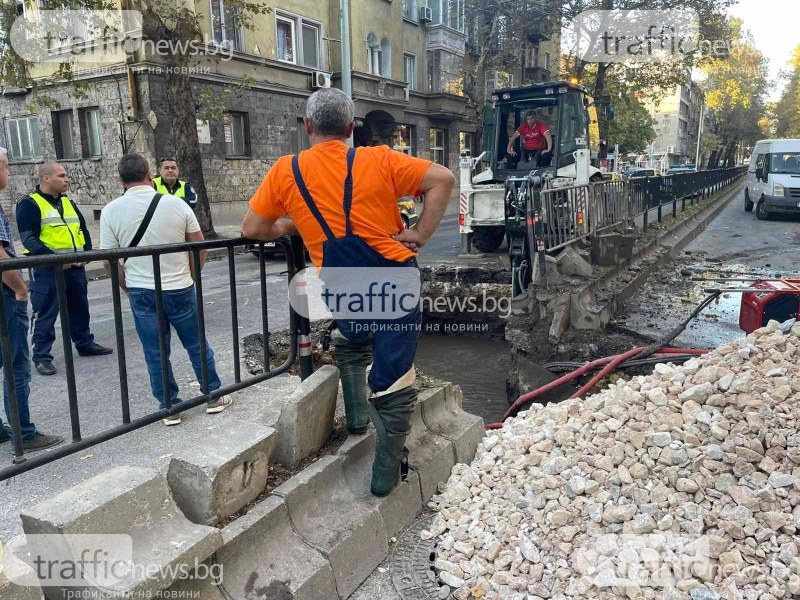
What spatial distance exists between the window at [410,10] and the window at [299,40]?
7366mm

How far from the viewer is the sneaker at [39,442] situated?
353cm

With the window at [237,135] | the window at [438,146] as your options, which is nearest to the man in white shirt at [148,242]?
the window at [237,135]

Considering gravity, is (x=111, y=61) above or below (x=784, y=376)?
above

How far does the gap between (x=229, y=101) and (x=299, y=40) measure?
4242 millimetres

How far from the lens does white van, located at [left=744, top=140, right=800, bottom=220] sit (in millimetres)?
18344

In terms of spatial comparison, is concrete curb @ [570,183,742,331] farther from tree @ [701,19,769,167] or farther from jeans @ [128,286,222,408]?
tree @ [701,19,769,167]

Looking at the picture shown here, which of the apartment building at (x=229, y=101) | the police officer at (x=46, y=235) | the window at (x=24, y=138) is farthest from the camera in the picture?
the window at (x=24, y=138)

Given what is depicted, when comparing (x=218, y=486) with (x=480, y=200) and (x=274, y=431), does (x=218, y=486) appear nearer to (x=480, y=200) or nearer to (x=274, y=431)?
(x=274, y=431)

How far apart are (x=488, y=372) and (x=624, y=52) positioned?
2276 centimetres

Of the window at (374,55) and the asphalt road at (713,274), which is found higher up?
the window at (374,55)

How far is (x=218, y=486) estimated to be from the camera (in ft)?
8.12

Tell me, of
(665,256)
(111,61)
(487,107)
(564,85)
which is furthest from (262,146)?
(665,256)

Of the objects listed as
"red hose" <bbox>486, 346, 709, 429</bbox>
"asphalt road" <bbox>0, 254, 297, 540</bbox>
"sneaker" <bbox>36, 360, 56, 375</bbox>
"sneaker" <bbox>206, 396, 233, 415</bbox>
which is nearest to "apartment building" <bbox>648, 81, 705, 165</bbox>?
"red hose" <bbox>486, 346, 709, 429</bbox>

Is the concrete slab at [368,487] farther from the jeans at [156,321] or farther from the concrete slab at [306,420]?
the jeans at [156,321]
